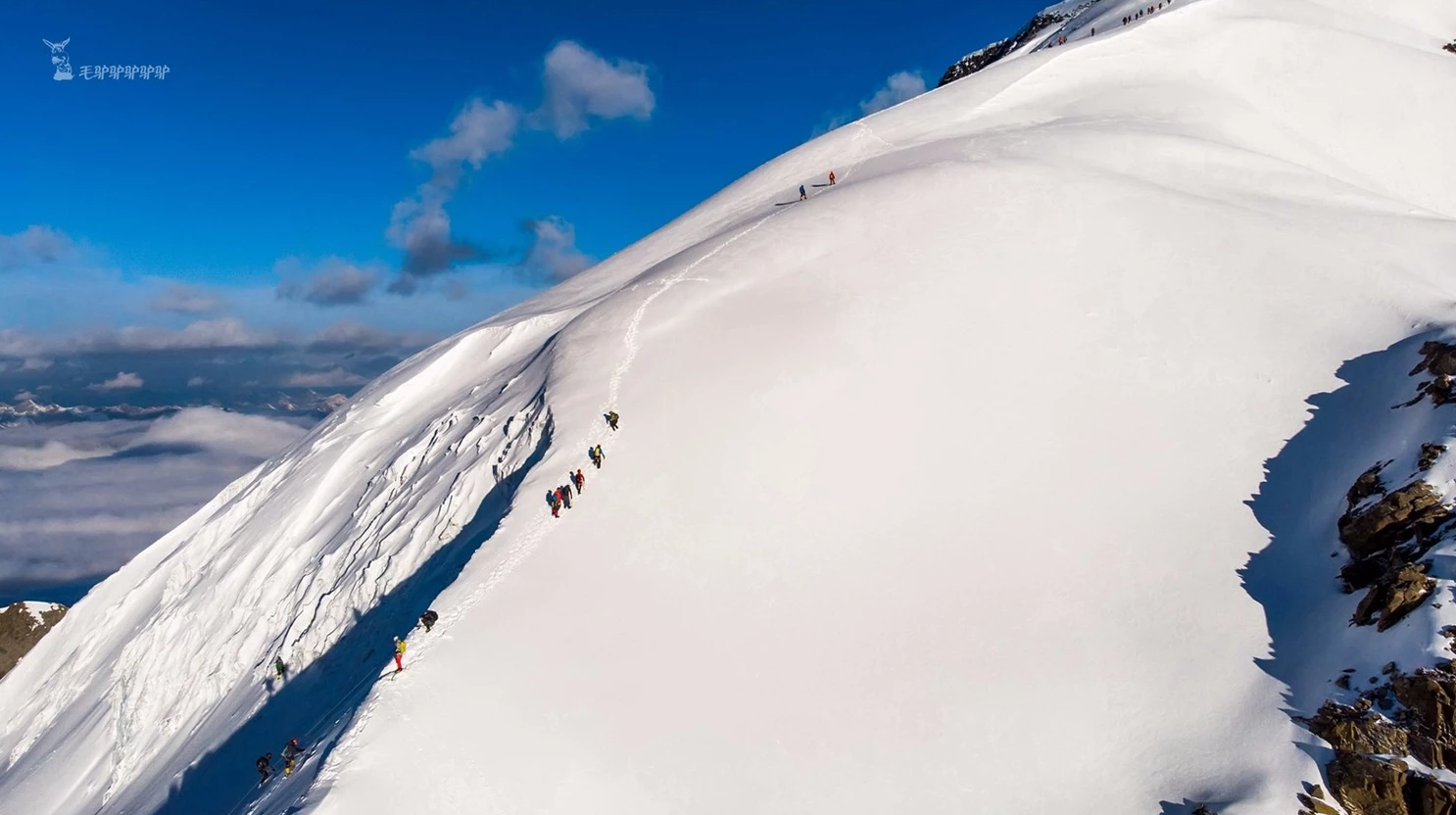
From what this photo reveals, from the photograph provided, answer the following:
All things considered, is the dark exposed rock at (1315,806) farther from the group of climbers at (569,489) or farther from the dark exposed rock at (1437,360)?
the group of climbers at (569,489)

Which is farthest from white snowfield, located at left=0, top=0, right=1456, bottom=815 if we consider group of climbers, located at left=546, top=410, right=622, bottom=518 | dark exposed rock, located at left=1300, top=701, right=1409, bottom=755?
dark exposed rock, located at left=1300, top=701, right=1409, bottom=755

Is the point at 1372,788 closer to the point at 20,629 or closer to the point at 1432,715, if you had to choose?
the point at 1432,715

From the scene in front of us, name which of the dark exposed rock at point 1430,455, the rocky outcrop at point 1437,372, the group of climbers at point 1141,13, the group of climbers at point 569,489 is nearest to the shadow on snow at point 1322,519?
the rocky outcrop at point 1437,372

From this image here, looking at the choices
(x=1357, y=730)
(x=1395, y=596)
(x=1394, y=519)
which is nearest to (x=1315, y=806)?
(x=1357, y=730)

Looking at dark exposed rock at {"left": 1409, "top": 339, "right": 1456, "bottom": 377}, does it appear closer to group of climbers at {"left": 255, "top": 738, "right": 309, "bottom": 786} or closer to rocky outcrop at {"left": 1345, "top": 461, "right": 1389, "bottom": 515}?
rocky outcrop at {"left": 1345, "top": 461, "right": 1389, "bottom": 515}

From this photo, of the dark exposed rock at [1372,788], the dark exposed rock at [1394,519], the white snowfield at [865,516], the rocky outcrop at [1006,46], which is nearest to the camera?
the dark exposed rock at [1372,788]

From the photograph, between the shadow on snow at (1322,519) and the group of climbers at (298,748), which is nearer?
the shadow on snow at (1322,519)
